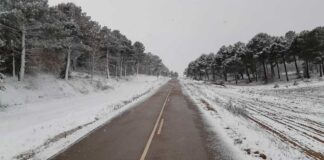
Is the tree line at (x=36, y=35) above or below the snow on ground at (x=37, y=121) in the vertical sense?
above

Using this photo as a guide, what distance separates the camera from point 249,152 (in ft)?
29.1

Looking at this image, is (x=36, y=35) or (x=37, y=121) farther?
(x=36, y=35)

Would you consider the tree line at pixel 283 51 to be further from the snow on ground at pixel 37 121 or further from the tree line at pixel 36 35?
the snow on ground at pixel 37 121

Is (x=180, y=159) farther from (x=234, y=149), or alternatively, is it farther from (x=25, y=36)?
(x=25, y=36)

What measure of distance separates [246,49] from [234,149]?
6142 centimetres

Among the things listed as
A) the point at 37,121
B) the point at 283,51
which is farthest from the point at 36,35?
the point at 283,51

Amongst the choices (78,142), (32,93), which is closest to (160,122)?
(78,142)

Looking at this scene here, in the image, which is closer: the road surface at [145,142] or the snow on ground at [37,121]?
the road surface at [145,142]

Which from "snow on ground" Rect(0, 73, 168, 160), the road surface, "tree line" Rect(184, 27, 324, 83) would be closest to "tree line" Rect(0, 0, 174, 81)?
"snow on ground" Rect(0, 73, 168, 160)

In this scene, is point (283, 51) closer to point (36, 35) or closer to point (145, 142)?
point (36, 35)

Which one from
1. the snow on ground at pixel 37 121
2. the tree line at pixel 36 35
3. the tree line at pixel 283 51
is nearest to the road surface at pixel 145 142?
the snow on ground at pixel 37 121

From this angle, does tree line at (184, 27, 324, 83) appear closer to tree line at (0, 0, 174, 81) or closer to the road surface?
tree line at (0, 0, 174, 81)

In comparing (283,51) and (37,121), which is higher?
(283,51)

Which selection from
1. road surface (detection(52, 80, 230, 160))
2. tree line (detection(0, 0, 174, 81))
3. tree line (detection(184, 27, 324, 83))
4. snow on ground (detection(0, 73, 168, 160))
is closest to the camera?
road surface (detection(52, 80, 230, 160))
